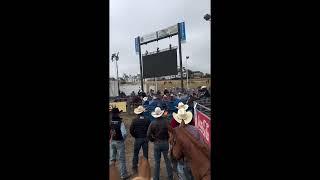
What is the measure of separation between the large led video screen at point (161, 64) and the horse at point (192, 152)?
28608mm

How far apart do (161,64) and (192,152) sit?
3002 cm

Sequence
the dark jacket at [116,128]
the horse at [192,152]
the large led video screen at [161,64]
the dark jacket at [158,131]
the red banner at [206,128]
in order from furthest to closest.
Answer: the large led video screen at [161,64] → the dark jacket at [116,128] → the dark jacket at [158,131] → the red banner at [206,128] → the horse at [192,152]

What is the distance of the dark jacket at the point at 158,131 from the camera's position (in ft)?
25.2

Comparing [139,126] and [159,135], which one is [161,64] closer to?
[139,126]

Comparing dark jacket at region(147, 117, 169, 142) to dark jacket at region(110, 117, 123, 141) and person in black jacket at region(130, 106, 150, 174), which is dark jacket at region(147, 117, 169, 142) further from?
dark jacket at region(110, 117, 123, 141)

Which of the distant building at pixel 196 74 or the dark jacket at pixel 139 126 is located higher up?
the distant building at pixel 196 74

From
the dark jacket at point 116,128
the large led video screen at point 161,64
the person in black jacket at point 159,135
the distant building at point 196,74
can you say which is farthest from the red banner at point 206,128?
the distant building at point 196,74

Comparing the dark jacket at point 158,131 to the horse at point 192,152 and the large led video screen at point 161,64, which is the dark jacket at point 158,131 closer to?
the horse at point 192,152
